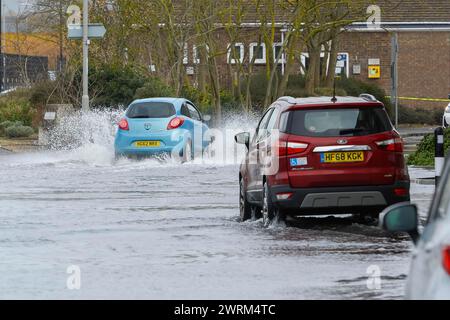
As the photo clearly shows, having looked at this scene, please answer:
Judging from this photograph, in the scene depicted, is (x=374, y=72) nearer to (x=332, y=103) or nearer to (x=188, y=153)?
(x=188, y=153)

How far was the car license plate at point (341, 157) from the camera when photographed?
1570 centimetres

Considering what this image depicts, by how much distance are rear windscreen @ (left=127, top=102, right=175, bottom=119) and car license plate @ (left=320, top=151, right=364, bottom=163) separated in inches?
576

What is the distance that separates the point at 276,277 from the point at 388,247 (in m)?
2.68

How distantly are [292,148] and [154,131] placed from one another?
14.3m

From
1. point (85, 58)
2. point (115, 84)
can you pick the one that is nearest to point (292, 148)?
point (85, 58)

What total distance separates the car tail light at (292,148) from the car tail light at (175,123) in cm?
1428

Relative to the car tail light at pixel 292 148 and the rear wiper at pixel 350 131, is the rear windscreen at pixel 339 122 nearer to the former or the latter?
the rear wiper at pixel 350 131

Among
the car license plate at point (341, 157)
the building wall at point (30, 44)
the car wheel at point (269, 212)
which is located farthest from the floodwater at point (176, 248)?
the building wall at point (30, 44)

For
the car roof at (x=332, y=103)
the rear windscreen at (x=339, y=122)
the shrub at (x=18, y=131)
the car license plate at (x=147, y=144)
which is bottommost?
the shrub at (x=18, y=131)

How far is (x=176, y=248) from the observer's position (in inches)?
550

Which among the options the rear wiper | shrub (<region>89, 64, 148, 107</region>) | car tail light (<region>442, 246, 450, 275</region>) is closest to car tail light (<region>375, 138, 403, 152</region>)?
the rear wiper

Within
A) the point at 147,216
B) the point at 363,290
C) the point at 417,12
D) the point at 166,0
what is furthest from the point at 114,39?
the point at 363,290

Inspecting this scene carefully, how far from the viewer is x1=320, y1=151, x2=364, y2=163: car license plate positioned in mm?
15703
